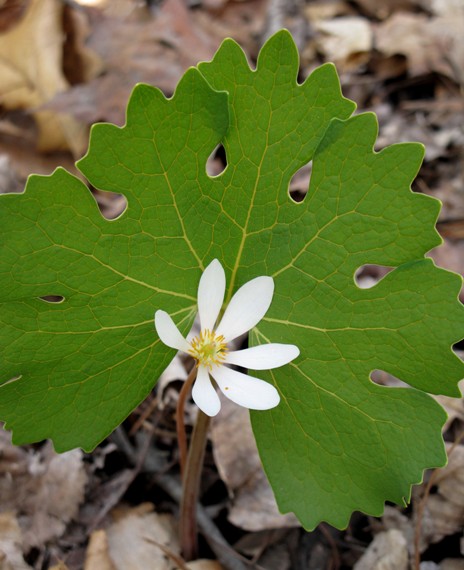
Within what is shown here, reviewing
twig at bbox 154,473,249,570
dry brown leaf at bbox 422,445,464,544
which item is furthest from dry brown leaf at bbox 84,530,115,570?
dry brown leaf at bbox 422,445,464,544

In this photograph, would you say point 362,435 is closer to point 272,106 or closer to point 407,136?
point 272,106

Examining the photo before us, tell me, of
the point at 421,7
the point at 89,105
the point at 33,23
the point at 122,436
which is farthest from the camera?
the point at 421,7

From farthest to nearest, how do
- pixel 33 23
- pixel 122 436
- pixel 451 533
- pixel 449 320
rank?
pixel 33 23 → pixel 122 436 → pixel 451 533 → pixel 449 320

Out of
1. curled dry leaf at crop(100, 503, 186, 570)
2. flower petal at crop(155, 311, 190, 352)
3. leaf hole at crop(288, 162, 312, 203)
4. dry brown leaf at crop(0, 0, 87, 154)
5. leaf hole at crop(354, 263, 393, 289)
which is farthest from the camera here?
dry brown leaf at crop(0, 0, 87, 154)

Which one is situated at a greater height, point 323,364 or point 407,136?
point 323,364

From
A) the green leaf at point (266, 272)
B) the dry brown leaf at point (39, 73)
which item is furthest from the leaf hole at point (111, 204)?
the green leaf at point (266, 272)

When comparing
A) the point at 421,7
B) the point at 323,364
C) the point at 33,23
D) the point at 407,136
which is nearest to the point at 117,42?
the point at 33,23

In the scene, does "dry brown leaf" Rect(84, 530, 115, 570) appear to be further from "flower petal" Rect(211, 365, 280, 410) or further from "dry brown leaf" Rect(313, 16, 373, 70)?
"dry brown leaf" Rect(313, 16, 373, 70)
